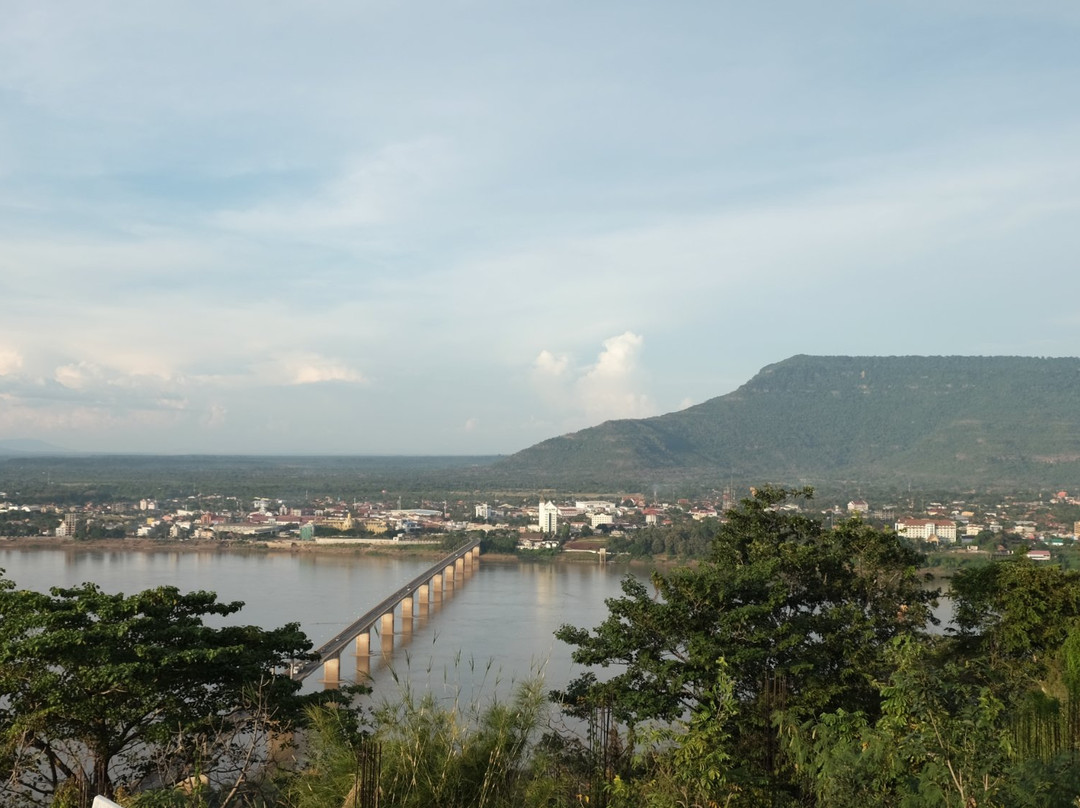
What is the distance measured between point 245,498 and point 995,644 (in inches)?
2291

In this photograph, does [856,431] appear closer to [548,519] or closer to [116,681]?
[548,519]

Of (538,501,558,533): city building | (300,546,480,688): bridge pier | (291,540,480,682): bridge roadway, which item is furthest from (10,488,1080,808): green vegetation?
(538,501,558,533): city building

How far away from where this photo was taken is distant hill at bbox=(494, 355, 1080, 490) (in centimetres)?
8594

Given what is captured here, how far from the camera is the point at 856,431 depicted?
4158 inches

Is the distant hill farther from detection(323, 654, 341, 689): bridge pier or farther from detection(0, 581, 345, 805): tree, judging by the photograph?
detection(0, 581, 345, 805): tree

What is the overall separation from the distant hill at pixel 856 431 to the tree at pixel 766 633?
7648 cm

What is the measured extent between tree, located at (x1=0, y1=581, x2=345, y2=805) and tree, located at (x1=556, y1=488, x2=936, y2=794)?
2.15 meters

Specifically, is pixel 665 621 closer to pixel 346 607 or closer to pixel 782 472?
pixel 346 607

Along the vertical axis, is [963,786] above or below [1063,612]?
above

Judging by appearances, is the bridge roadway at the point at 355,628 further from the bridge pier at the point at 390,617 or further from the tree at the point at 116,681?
the tree at the point at 116,681

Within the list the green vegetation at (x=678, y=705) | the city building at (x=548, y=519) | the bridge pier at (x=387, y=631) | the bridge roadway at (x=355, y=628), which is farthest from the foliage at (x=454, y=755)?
the city building at (x=548, y=519)

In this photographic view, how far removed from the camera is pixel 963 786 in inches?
89.3

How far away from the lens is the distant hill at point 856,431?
282ft

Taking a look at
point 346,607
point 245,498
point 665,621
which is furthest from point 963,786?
point 245,498
